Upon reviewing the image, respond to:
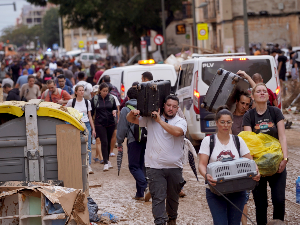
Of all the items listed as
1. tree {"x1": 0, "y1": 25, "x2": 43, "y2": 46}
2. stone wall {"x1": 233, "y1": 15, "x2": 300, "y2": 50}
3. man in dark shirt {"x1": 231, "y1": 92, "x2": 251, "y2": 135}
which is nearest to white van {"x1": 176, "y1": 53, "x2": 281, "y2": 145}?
man in dark shirt {"x1": 231, "y1": 92, "x2": 251, "y2": 135}

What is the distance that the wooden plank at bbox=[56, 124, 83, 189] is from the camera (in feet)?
18.9

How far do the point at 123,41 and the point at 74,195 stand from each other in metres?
35.2

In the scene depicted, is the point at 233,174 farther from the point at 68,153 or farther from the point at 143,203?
the point at 143,203

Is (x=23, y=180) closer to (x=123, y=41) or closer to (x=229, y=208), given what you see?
(x=229, y=208)

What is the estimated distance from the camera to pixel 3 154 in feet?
18.9

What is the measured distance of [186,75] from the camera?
39.5ft

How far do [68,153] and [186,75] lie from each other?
6.62 meters

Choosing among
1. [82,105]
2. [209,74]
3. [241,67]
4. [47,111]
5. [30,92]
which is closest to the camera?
[47,111]

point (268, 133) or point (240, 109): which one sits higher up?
point (240, 109)

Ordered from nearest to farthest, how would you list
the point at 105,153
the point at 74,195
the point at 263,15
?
the point at 74,195
the point at 105,153
the point at 263,15

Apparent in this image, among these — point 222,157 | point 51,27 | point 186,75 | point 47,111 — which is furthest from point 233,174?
point 51,27

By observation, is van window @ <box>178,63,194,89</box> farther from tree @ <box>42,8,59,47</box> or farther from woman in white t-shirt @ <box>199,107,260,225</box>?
tree @ <box>42,8,59,47</box>

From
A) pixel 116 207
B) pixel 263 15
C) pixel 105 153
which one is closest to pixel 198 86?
pixel 105 153

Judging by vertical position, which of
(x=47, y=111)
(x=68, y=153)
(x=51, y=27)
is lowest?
(x=68, y=153)
